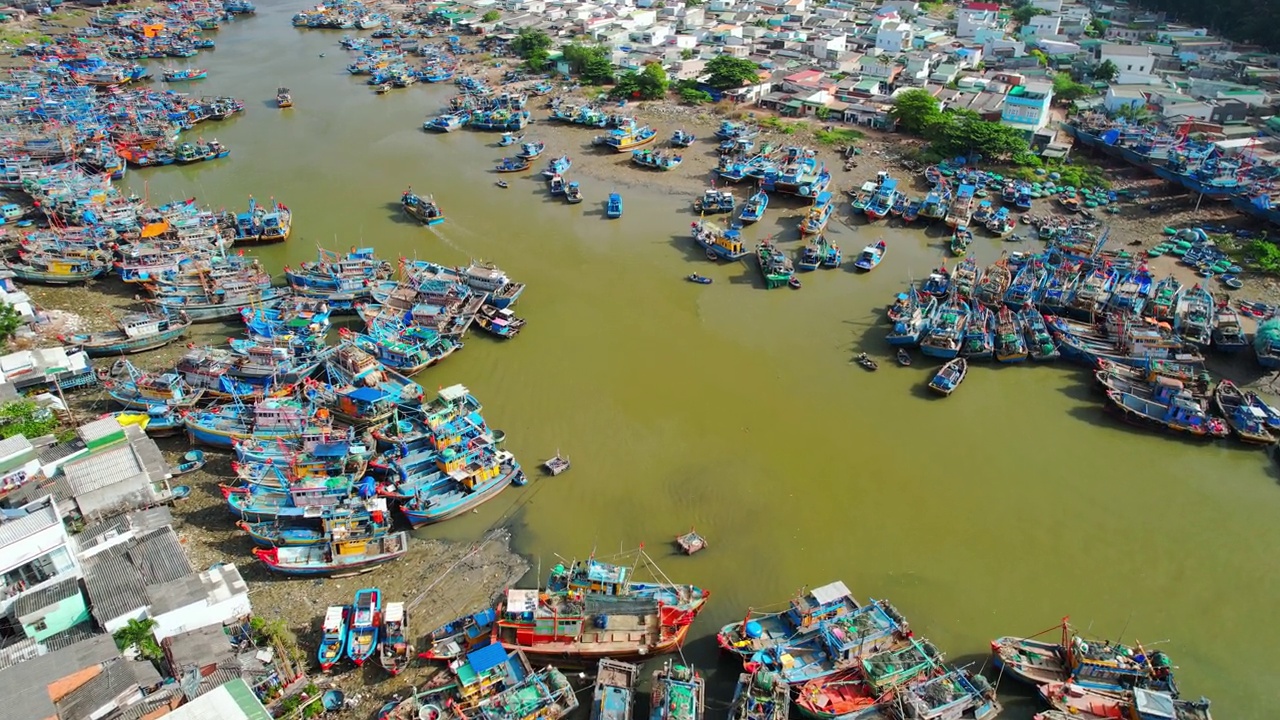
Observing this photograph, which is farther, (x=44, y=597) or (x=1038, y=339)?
(x=1038, y=339)

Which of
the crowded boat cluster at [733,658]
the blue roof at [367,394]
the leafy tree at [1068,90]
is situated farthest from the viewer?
the leafy tree at [1068,90]

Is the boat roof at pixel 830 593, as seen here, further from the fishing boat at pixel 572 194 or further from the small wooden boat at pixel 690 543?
the fishing boat at pixel 572 194

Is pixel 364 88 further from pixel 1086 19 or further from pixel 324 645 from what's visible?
pixel 1086 19

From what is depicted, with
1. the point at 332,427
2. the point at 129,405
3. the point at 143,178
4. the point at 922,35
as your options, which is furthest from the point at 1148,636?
the point at 922,35

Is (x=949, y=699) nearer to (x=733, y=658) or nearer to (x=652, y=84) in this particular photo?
(x=733, y=658)

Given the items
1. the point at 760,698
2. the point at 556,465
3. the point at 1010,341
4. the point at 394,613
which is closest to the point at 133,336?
the point at 556,465

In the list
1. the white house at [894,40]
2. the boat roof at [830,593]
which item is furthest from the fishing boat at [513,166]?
the white house at [894,40]
